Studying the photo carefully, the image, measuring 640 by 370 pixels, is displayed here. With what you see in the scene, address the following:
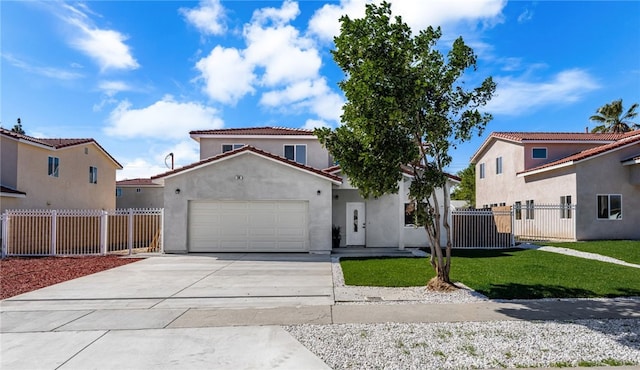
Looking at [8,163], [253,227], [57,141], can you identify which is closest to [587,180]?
[253,227]

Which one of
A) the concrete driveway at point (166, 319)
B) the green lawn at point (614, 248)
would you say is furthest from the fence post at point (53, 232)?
the green lawn at point (614, 248)

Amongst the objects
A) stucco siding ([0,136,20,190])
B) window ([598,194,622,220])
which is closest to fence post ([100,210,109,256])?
stucco siding ([0,136,20,190])

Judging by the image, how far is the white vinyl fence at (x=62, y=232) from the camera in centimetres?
1698

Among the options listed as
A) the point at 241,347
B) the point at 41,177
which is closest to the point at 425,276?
the point at 241,347

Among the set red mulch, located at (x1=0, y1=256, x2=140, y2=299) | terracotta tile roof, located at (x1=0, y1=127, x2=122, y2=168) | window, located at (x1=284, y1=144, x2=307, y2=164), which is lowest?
red mulch, located at (x1=0, y1=256, x2=140, y2=299)

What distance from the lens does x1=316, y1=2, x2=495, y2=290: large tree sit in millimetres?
8641

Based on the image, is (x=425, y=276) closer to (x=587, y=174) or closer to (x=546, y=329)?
(x=546, y=329)

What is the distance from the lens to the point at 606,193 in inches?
805

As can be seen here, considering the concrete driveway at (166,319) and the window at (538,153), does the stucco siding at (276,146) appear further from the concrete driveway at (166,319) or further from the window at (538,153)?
the window at (538,153)

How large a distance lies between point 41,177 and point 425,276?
66.7ft

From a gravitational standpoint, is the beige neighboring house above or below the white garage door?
above

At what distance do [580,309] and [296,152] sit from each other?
16.1m

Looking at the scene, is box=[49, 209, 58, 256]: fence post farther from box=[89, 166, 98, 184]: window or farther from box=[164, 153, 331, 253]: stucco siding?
box=[89, 166, 98, 184]: window

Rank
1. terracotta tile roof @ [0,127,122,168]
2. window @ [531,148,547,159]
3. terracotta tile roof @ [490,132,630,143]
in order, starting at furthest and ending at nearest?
window @ [531,148,547,159], terracotta tile roof @ [490,132,630,143], terracotta tile roof @ [0,127,122,168]
